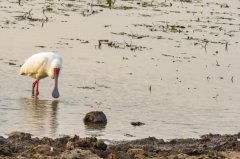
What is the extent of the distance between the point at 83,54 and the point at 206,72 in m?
2.82

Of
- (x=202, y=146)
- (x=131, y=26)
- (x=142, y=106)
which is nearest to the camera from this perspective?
(x=202, y=146)

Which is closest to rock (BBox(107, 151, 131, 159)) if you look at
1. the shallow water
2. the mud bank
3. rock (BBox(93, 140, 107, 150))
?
the mud bank

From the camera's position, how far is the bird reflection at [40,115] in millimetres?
10609

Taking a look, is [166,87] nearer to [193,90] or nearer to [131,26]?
[193,90]

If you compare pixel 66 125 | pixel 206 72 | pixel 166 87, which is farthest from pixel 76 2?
pixel 66 125

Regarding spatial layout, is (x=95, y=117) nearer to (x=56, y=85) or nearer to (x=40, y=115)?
(x=40, y=115)

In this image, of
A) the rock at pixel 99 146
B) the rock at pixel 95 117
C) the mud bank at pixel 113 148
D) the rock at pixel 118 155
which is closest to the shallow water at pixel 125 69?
the rock at pixel 95 117

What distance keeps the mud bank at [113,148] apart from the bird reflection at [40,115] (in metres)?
1.12

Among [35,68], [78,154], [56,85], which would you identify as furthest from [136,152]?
[35,68]

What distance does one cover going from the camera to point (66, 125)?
1099 centimetres

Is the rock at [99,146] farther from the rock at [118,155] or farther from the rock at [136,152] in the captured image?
the rock at [118,155]

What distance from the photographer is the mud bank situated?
8.12m

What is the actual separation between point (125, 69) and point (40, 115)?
16.6ft

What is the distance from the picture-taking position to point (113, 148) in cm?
893
